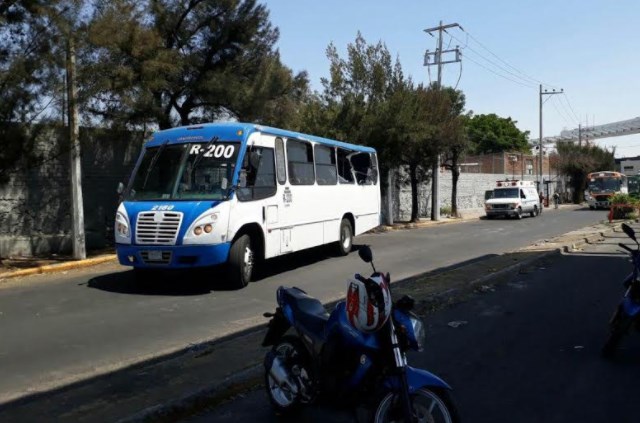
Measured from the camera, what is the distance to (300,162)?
13703 mm

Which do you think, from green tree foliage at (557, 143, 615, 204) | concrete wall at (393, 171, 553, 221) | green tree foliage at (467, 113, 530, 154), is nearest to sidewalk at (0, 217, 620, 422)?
concrete wall at (393, 171, 553, 221)

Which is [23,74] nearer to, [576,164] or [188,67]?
[188,67]

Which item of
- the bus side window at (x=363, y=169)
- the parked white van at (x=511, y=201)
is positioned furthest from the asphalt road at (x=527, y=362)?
the parked white van at (x=511, y=201)

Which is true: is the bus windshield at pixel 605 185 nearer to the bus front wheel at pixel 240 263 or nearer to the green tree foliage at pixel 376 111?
the green tree foliage at pixel 376 111

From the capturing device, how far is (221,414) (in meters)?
4.92

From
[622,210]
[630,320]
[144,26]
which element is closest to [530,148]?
[622,210]

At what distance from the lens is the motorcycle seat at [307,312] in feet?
15.2

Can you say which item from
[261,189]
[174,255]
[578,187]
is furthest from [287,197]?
[578,187]

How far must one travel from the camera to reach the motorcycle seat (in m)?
4.62

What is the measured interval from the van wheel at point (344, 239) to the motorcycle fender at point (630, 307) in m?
10.0

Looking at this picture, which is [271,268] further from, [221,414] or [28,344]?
[221,414]

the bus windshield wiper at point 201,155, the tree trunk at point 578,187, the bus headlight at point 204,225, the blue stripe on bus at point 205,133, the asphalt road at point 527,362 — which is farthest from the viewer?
the tree trunk at point 578,187

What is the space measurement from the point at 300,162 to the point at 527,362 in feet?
27.3

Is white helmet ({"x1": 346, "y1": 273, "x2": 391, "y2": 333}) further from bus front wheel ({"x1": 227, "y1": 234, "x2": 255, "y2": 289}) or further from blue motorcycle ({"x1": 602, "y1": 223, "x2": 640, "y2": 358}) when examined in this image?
bus front wheel ({"x1": 227, "y1": 234, "x2": 255, "y2": 289})
